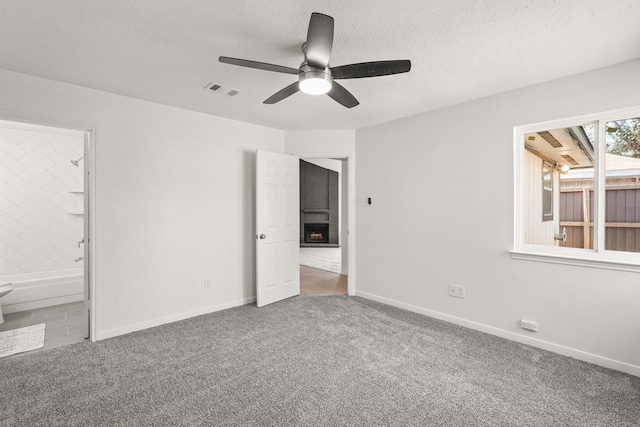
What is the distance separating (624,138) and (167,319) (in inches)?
179

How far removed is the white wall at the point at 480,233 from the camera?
2.40 m

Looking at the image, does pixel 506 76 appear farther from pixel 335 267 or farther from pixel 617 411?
pixel 335 267

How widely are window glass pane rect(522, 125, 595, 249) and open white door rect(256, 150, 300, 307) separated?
2735 millimetres

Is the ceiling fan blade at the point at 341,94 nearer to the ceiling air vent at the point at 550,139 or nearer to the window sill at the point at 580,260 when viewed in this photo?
the ceiling air vent at the point at 550,139

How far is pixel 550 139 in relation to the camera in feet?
9.64

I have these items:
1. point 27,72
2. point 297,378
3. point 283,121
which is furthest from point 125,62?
point 297,378

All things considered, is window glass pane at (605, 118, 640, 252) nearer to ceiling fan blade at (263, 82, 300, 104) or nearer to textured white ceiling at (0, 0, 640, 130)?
textured white ceiling at (0, 0, 640, 130)

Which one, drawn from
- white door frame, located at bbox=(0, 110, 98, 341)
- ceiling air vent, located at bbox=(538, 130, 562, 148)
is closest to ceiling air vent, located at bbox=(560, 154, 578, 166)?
ceiling air vent, located at bbox=(538, 130, 562, 148)

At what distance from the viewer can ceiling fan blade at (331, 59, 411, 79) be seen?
5.82 feet

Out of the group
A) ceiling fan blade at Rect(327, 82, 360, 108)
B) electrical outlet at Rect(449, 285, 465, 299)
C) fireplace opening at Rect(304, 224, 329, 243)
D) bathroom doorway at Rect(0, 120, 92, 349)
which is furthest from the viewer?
fireplace opening at Rect(304, 224, 329, 243)

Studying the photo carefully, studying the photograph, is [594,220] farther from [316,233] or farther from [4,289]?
[316,233]

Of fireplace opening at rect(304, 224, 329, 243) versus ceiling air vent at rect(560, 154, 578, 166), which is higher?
ceiling air vent at rect(560, 154, 578, 166)

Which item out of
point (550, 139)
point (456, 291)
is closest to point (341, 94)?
point (550, 139)

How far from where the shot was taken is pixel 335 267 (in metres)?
6.46
